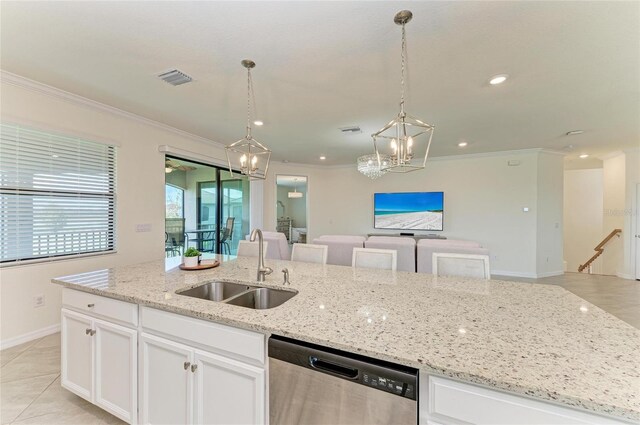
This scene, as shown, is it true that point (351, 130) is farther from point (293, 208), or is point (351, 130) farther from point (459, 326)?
point (293, 208)

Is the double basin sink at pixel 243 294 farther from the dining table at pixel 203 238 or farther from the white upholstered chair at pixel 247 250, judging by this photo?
the dining table at pixel 203 238

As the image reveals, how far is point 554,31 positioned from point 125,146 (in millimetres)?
4655

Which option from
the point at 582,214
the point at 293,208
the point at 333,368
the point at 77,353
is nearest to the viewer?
the point at 333,368

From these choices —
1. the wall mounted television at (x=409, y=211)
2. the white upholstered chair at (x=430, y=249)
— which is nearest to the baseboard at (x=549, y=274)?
the wall mounted television at (x=409, y=211)

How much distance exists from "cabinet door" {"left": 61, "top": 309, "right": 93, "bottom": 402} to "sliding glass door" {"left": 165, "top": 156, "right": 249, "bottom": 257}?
8.65 ft

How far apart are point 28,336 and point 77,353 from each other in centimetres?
172

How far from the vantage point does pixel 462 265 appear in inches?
82.2

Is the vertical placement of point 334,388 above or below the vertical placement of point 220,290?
below

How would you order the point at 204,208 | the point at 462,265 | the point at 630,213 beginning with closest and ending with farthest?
the point at 462,265 < the point at 204,208 < the point at 630,213

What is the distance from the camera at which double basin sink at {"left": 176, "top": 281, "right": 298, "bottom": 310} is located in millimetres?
1753

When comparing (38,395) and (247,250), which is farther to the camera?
(247,250)

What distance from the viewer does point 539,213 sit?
214 inches

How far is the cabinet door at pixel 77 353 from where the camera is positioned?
5.64 ft

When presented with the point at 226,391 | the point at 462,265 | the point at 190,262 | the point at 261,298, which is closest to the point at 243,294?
the point at 261,298
